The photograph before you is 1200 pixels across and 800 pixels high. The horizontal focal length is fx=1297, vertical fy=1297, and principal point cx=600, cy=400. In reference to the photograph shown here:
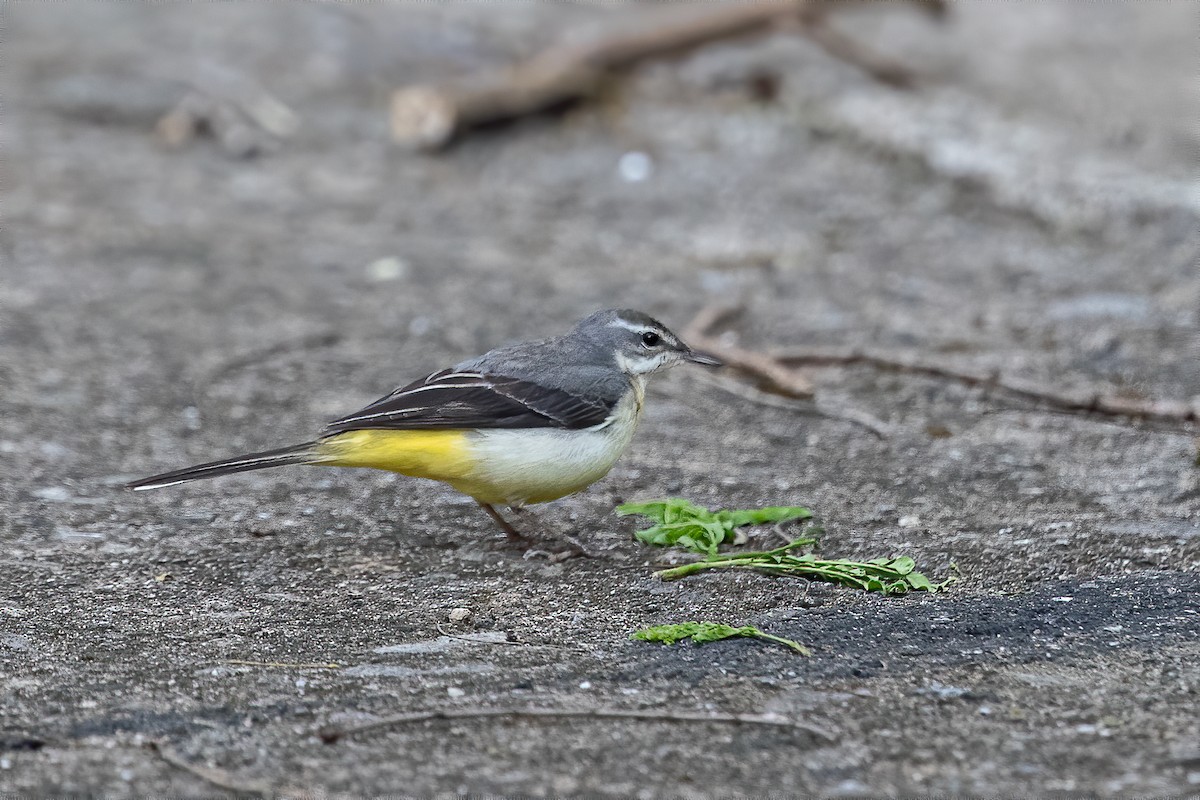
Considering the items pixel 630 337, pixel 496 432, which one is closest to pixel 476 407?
pixel 496 432

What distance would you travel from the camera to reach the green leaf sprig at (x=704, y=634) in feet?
12.5

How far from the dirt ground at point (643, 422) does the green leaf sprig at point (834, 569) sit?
62 mm

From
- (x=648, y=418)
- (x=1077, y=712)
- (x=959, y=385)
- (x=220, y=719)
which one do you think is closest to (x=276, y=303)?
(x=648, y=418)

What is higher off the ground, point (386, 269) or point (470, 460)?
point (470, 460)

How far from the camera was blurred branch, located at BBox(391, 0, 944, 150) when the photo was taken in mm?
10109

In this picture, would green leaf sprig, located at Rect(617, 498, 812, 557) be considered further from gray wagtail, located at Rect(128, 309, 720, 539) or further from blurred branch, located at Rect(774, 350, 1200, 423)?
blurred branch, located at Rect(774, 350, 1200, 423)

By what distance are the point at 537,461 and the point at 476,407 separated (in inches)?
12.3

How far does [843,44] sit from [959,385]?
15.2ft

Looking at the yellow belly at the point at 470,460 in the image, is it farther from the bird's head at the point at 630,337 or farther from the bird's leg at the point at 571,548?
the bird's head at the point at 630,337

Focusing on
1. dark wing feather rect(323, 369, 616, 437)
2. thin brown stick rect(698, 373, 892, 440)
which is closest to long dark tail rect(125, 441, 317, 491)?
dark wing feather rect(323, 369, 616, 437)

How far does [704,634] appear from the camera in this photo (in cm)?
382

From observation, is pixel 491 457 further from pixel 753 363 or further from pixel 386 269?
pixel 386 269

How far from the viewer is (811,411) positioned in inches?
241

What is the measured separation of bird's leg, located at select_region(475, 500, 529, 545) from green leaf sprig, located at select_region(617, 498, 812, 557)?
0.39 meters
